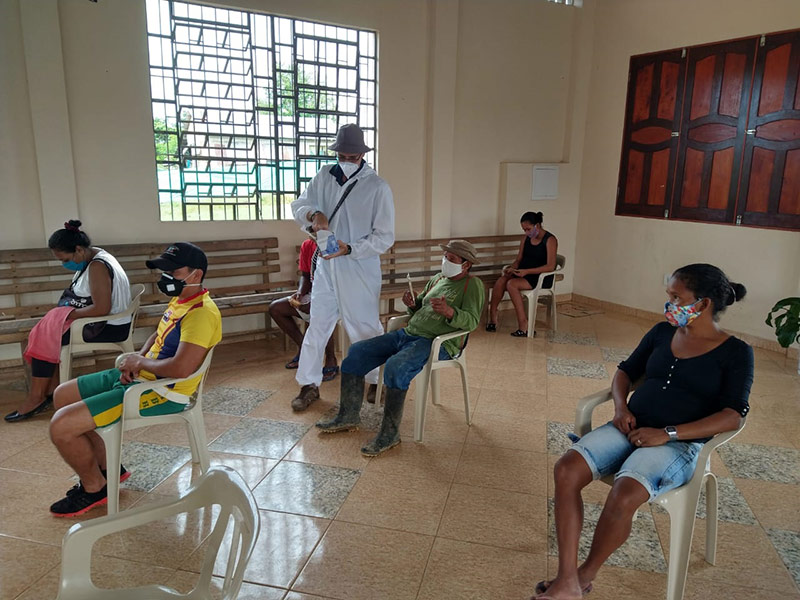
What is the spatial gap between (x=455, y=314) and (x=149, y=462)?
69.5 inches

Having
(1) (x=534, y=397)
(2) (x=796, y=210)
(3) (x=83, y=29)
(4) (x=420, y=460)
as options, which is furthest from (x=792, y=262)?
(3) (x=83, y=29)

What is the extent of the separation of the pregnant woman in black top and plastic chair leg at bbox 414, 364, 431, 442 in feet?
3.83

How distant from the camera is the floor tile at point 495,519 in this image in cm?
247

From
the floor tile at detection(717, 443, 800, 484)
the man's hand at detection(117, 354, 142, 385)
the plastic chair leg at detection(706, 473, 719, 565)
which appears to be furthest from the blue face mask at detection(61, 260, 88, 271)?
the floor tile at detection(717, 443, 800, 484)

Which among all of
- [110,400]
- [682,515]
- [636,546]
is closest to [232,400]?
[110,400]

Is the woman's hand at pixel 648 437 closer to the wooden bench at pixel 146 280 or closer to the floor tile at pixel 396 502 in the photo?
the floor tile at pixel 396 502

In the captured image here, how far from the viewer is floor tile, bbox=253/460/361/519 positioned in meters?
2.68

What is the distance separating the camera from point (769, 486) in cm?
295

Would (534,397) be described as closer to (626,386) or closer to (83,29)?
(626,386)

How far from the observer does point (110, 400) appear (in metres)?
2.45

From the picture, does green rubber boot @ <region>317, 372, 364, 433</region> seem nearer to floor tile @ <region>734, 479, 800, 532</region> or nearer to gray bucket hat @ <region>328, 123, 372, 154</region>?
gray bucket hat @ <region>328, 123, 372, 154</region>

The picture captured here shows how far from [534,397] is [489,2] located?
4.13 meters

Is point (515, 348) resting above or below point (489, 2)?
below

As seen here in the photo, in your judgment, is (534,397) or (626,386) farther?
(534,397)
